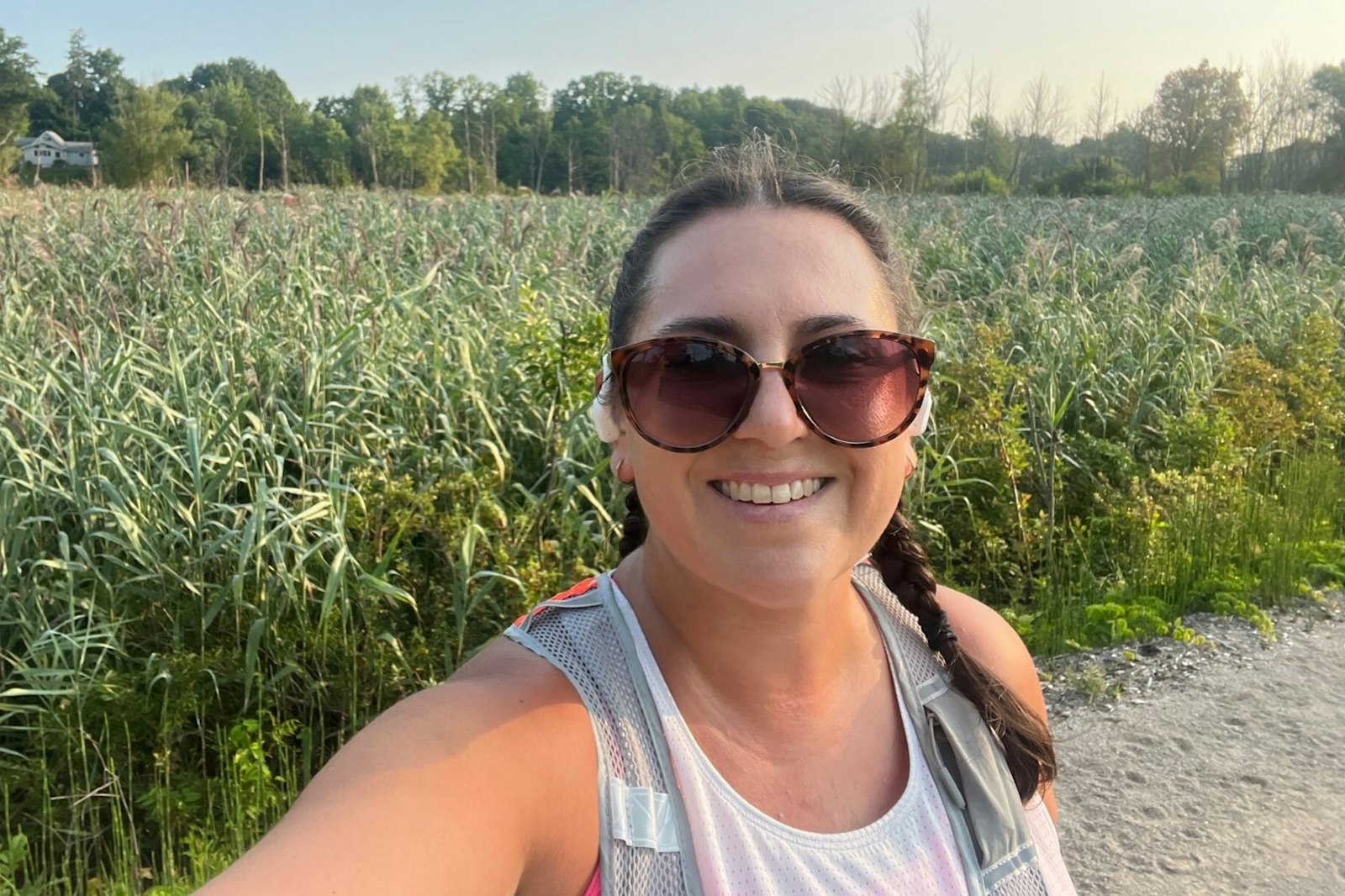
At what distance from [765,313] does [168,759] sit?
7.40ft

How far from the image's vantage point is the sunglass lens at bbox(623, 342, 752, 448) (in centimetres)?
124

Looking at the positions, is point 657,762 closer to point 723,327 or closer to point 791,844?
→ point 791,844

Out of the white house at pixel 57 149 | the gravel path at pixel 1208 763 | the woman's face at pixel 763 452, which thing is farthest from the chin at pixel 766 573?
the white house at pixel 57 149

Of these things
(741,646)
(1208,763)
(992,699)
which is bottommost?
(1208,763)

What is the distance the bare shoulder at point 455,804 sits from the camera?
35.8 inches

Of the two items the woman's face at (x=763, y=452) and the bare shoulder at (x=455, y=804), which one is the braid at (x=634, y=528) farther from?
the bare shoulder at (x=455, y=804)

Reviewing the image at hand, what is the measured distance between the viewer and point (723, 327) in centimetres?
126

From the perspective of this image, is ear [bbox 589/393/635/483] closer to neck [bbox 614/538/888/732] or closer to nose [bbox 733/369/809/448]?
neck [bbox 614/538/888/732]

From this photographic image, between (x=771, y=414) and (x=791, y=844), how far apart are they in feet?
1.74

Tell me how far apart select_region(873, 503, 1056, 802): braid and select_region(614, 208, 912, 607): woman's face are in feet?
0.94

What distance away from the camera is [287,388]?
397cm

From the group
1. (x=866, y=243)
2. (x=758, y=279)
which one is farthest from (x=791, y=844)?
(x=866, y=243)

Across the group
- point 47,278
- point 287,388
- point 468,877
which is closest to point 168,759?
point 287,388

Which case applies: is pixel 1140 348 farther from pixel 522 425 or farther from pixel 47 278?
pixel 47 278
